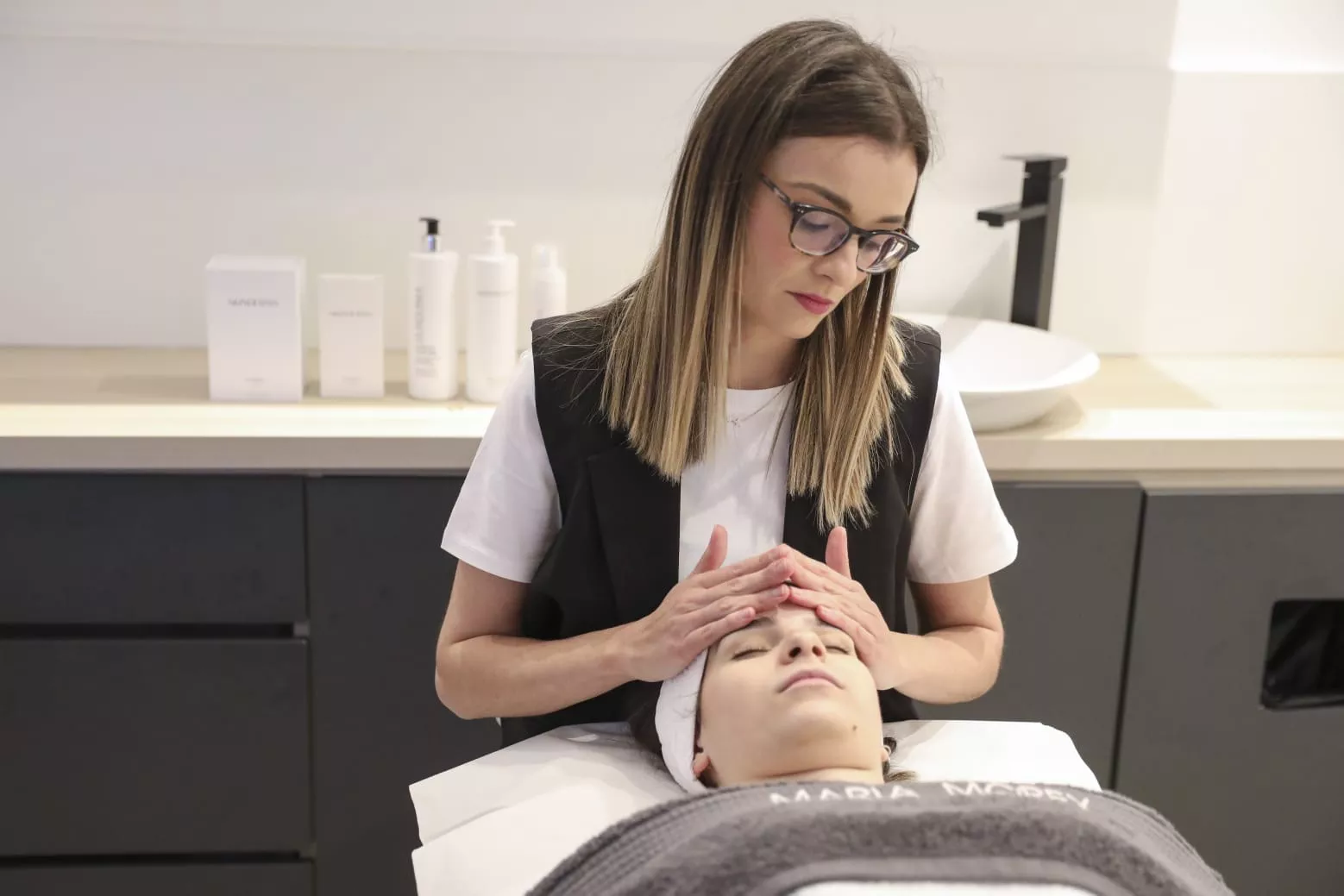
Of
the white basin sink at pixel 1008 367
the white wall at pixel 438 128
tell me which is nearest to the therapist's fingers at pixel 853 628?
the white basin sink at pixel 1008 367

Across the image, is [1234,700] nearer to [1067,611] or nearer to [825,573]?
[1067,611]

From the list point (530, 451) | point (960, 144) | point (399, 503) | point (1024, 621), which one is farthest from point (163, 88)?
point (1024, 621)

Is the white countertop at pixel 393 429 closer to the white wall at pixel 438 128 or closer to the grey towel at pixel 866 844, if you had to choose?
the white wall at pixel 438 128

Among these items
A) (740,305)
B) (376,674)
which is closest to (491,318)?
(376,674)

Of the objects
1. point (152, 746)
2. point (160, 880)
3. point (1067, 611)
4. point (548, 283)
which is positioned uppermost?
point (548, 283)

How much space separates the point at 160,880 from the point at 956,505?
1257mm

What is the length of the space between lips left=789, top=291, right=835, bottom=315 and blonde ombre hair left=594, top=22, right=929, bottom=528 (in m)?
0.06

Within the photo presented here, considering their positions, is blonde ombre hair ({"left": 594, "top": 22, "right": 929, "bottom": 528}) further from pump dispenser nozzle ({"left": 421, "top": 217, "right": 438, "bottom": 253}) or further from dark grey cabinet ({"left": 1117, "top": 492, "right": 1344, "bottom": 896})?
dark grey cabinet ({"left": 1117, "top": 492, "right": 1344, "bottom": 896})

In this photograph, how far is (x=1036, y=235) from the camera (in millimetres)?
2242

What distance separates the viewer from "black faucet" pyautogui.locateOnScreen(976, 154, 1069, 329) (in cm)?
219

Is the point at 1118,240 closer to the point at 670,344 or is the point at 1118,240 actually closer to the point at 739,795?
the point at 670,344

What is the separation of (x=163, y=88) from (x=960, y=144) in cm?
127

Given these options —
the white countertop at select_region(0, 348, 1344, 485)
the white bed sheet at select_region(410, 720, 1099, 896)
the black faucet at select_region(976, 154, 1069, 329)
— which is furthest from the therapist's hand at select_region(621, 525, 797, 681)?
the black faucet at select_region(976, 154, 1069, 329)

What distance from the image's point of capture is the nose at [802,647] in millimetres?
1252
